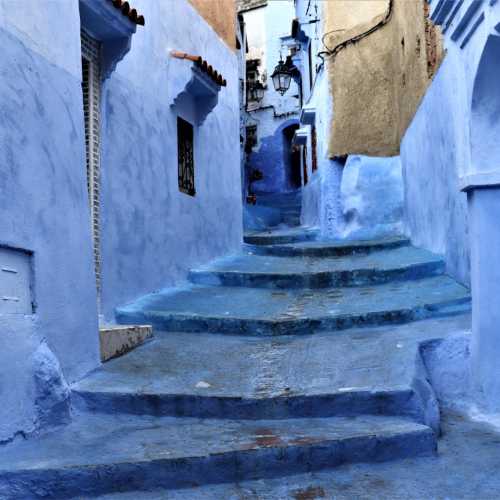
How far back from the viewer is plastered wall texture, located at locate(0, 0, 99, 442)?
12.3 feet

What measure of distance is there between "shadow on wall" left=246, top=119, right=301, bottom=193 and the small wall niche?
23.6 meters

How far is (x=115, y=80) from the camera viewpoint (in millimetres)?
6582

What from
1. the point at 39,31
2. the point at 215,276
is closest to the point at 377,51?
the point at 215,276

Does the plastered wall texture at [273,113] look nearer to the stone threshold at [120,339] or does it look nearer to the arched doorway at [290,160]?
the arched doorway at [290,160]

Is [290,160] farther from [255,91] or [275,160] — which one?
[255,91]

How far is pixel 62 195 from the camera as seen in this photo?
438 centimetres

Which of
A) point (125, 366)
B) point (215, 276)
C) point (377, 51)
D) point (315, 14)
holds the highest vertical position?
point (315, 14)

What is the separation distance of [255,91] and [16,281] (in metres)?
25.1

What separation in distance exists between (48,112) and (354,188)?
9.11 metres

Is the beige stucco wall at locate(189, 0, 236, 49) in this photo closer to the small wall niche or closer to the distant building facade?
the small wall niche

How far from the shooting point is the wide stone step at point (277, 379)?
4.18 meters

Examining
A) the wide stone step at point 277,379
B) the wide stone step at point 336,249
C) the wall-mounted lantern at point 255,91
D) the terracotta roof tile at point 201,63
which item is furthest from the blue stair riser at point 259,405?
the wall-mounted lantern at point 255,91

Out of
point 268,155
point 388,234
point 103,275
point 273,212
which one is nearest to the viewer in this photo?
point 103,275

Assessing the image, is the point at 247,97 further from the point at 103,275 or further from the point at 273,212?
the point at 103,275
